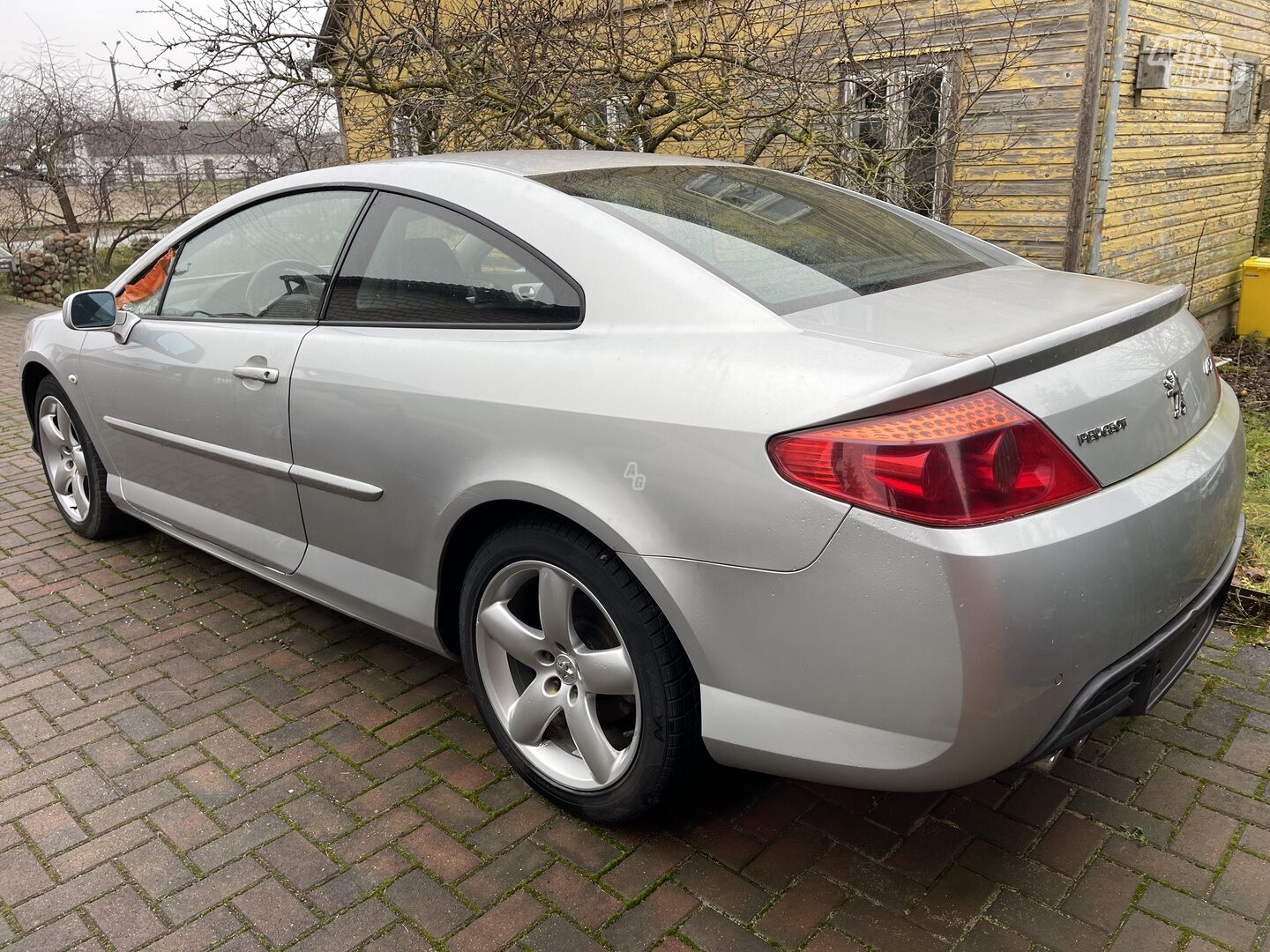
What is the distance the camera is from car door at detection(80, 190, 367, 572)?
2.87m

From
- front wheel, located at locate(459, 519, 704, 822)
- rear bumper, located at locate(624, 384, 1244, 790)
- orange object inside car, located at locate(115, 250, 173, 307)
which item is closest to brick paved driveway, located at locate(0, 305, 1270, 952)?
front wheel, located at locate(459, 519, 704, 822)

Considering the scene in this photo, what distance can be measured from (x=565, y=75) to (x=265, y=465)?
344cm

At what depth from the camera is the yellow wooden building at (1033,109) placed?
6.59 metres

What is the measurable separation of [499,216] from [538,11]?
3623 millimetres

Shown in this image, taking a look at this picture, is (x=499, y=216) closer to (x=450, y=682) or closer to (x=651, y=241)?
(x=651, y=241)

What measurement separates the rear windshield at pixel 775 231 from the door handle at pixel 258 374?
0.98 meters

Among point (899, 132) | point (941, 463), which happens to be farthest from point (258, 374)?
point (899, 132)

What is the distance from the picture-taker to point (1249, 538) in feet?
12.6

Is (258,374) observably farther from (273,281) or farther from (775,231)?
(775,231)

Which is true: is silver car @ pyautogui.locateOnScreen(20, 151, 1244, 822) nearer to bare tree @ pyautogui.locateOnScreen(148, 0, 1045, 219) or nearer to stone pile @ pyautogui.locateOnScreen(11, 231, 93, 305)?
bare tree @ pyautogui.locateOnScreen(148, 0, 1045, 219)

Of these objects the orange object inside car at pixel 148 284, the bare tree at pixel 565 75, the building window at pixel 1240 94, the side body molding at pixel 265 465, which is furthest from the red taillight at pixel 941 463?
the building window at pixel 1240 94

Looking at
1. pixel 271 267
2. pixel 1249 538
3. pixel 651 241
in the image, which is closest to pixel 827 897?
pixel 651 241

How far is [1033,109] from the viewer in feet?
23.4

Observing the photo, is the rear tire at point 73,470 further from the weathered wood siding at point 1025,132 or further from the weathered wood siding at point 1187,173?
the weathered wood siding at point 1187,173
